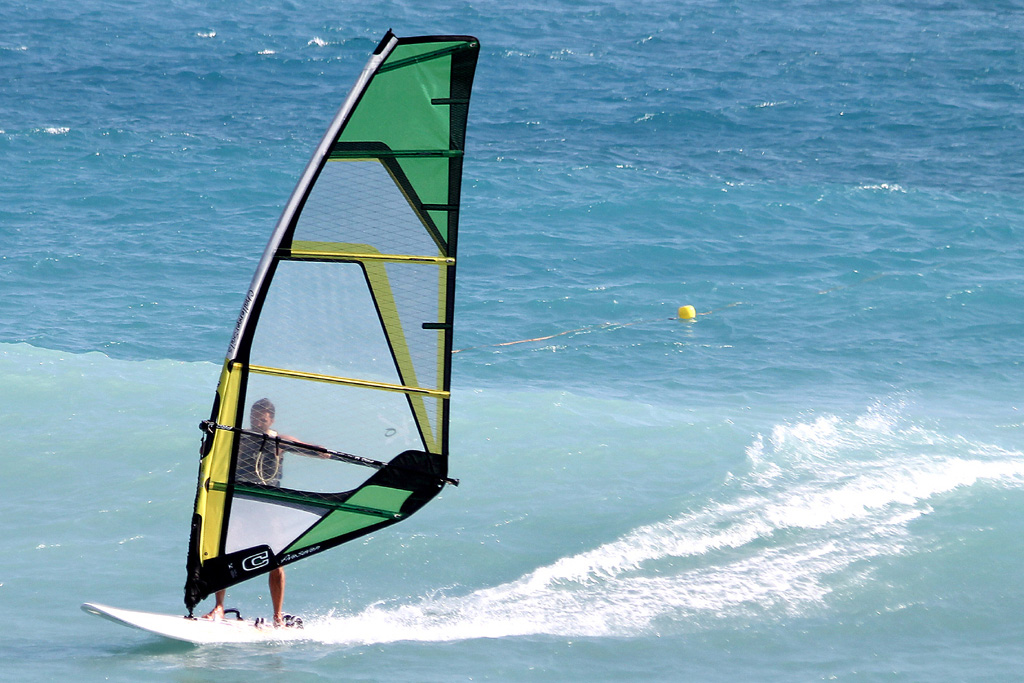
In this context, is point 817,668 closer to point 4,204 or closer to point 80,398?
point 80,398

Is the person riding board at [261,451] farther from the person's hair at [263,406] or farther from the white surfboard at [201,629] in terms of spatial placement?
the white surfboard at [201,629]

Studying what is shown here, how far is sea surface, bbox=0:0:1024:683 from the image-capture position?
5.60m

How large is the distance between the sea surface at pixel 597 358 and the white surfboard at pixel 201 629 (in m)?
0.08

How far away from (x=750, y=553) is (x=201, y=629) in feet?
10.7

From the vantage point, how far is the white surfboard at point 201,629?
480cm

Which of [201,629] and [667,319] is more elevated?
[667,319]

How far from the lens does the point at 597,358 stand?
10273mm

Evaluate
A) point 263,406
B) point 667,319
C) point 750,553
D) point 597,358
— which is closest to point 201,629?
point 263,406

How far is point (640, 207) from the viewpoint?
15383 millimetres

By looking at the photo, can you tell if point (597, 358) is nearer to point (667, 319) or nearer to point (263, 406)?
point (667, 319)

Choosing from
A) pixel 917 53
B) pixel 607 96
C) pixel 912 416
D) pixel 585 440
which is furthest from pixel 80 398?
pixel 917 53

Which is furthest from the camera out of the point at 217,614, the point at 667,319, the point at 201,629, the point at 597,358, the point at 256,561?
the point at 667,319

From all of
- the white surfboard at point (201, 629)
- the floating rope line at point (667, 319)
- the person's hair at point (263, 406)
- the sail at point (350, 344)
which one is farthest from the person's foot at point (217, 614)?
the floating rope line at point (667, 319)

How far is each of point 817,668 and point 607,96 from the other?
16540 millimetres
